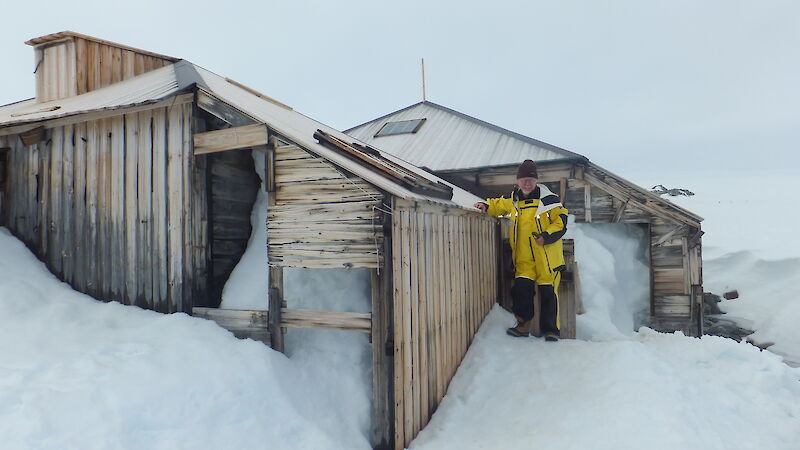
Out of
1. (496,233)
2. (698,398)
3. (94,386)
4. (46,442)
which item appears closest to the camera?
(46,442)

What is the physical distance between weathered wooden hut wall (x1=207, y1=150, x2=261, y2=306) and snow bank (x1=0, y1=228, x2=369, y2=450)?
0.85 metres

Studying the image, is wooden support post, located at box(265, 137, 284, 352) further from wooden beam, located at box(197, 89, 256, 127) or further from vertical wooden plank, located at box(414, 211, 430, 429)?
vertical wooden plank, located at box(414, 211, 430, 429)

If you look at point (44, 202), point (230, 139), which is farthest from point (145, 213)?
point (44, 202)

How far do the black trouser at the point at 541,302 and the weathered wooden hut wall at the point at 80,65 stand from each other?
814 centimetres

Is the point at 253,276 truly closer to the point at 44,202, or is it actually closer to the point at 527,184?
the point at 44,202

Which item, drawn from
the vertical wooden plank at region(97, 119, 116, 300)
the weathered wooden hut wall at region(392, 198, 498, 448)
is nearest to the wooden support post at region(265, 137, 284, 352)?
the weathered wooden hut wall at region(392, 198, 498, 448)

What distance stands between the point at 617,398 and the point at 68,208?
7.42 meters

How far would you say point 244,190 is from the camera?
21.0ft

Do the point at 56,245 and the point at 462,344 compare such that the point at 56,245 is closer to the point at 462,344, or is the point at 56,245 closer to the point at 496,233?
the point at 462,344

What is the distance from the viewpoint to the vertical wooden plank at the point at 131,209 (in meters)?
5.75

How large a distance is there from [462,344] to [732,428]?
2957 mm

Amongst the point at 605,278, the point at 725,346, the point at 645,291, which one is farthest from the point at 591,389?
the point at 645,291

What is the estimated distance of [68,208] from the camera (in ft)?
20.4

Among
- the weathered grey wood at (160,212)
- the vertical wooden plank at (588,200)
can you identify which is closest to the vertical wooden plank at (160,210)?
the weathered grey wood at (160,212)
